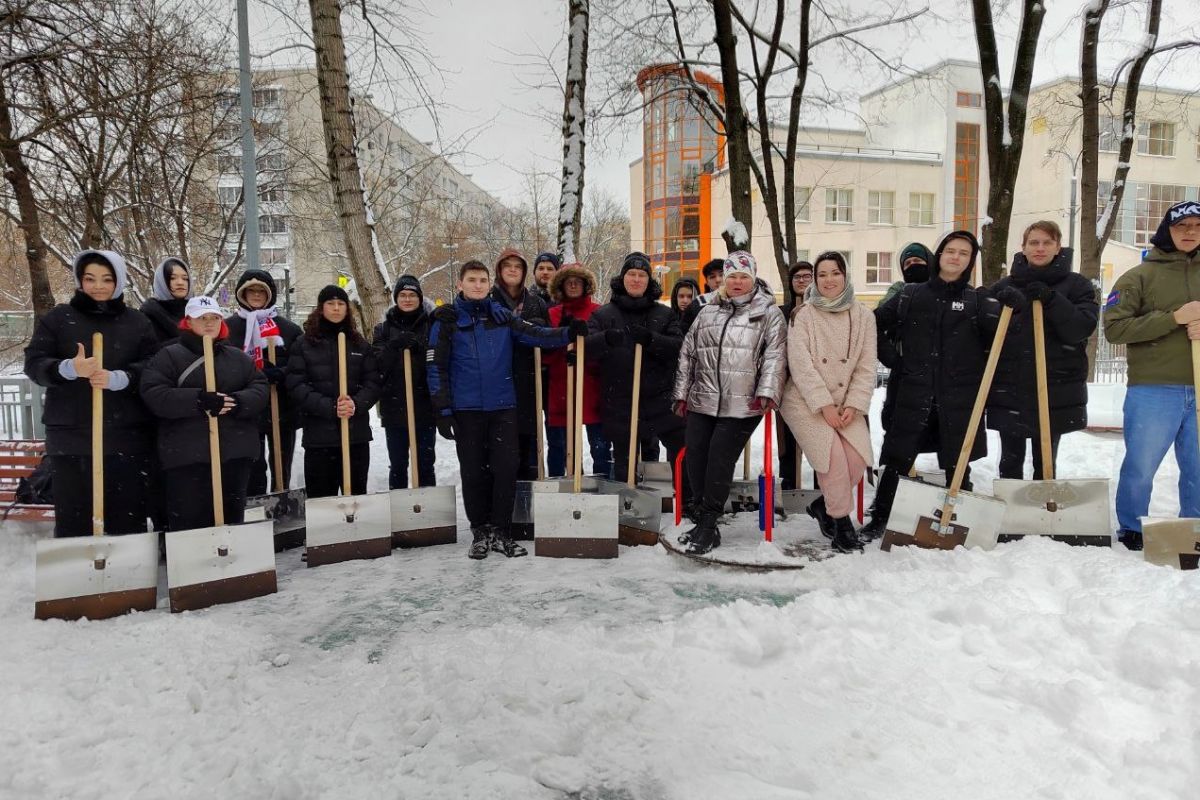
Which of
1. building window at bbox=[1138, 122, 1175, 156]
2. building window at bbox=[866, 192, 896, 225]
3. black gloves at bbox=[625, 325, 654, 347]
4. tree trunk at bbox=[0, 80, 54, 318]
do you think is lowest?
black gloves at bbox=[625, 325, 654, 347]

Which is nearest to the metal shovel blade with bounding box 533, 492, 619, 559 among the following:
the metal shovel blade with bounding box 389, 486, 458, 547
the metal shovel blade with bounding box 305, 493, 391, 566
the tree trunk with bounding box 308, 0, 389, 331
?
the metal shovel blade with bounding box 389, 486, 458, 547

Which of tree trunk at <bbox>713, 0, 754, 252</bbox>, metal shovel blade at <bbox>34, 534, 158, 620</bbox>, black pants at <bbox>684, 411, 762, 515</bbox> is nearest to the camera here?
metal shovel blade at <bbox>34, 534, 158, 620</bbox>

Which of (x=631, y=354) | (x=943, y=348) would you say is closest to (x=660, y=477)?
(x=631, y=354)

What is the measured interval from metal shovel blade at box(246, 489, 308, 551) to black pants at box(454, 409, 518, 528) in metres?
1.20

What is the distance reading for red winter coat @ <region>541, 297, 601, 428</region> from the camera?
5.32 metres

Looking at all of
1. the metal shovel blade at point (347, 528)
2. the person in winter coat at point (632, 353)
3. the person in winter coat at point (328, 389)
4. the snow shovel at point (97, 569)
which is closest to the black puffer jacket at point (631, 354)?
the person in winter coat at point (632, 353)

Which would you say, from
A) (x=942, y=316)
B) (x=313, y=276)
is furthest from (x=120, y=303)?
(x=313, y=276)

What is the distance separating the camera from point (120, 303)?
399cm

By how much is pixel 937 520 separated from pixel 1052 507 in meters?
0.63

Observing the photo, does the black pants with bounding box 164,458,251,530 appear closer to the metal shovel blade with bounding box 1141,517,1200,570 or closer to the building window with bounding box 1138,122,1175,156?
the metal shovel blade with bounding box 1141,517,1200,570

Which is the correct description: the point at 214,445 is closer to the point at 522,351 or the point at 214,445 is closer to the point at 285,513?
the point at 285,513

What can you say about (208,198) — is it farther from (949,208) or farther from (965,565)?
(949,208)

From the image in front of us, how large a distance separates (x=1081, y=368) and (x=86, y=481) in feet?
18.8

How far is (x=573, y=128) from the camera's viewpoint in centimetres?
818
